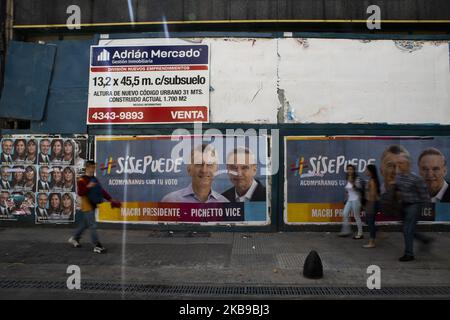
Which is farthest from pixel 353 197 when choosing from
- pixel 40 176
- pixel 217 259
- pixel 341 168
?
pixel 40 176

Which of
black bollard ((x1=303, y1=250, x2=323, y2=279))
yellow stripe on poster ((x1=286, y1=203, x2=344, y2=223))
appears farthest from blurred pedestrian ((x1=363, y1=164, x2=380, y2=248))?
black bollard ((x1=303, y1=250, x2=323, y2=279))

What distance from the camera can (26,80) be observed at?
35.0 ft

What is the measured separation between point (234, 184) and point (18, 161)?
5.78m

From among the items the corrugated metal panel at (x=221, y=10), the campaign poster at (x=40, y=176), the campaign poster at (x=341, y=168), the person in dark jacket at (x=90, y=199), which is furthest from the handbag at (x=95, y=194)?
the corrugated metal panel at (x=221, y=10)

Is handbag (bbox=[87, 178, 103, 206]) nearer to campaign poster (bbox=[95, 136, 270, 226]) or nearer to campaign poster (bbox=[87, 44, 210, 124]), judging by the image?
campaign poster (bbox=[95, 136, 270, 226])

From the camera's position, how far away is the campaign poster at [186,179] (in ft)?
32.7

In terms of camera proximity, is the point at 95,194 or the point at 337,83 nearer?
the point at 95,194

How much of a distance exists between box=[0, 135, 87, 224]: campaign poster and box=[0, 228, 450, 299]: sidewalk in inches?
31.2

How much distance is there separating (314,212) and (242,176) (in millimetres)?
2018

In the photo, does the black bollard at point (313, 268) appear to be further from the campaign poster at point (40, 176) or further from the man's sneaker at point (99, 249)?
the campaign poster at point (40, 176)

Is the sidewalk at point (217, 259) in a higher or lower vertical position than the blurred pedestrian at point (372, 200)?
lower

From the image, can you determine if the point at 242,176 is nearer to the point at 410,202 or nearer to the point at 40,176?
the point at 410,202

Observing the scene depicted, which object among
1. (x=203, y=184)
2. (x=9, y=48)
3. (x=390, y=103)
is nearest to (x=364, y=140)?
(x=390, y=103)

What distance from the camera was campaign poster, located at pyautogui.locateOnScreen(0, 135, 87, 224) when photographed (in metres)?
10.4
